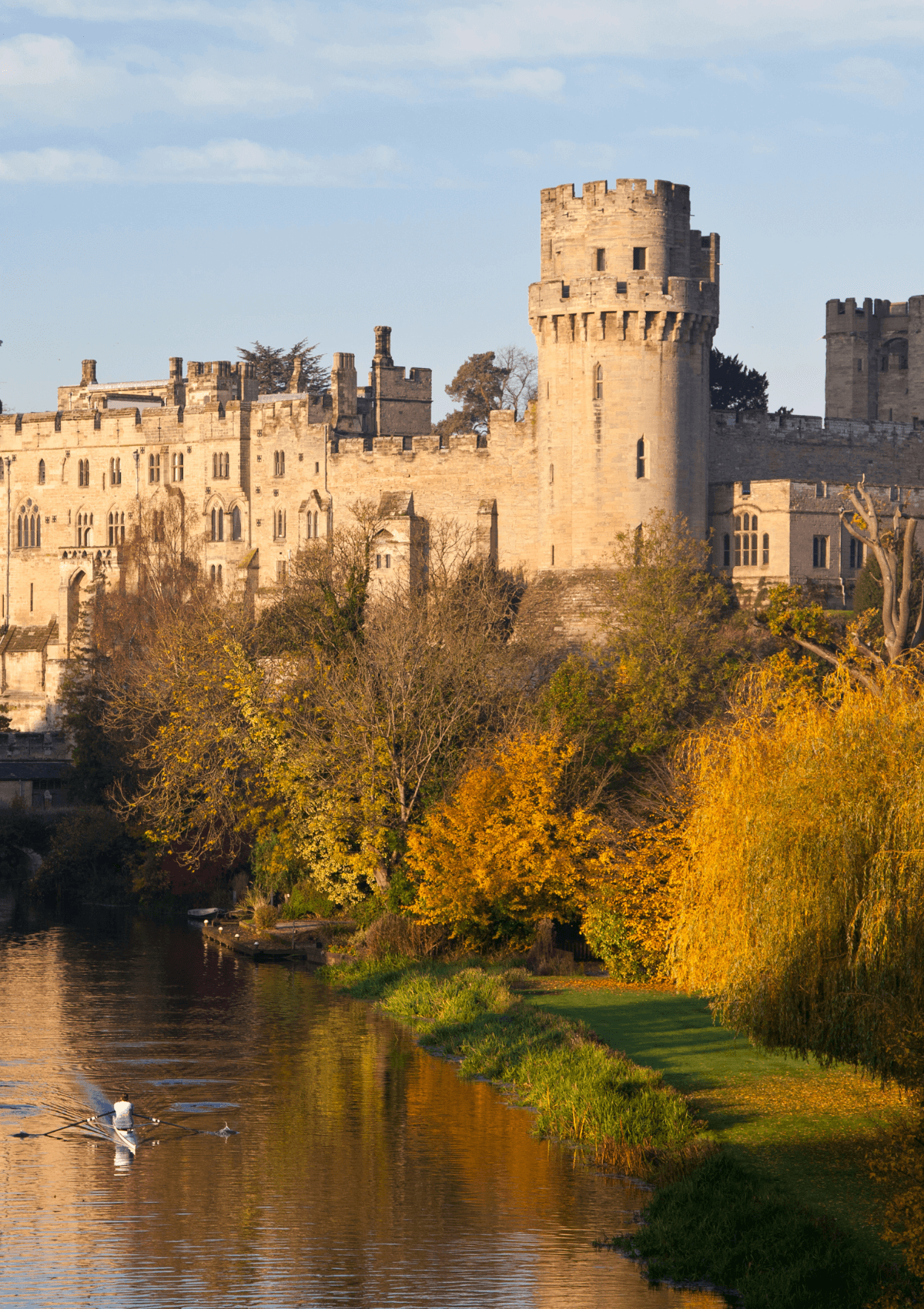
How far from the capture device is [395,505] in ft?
224

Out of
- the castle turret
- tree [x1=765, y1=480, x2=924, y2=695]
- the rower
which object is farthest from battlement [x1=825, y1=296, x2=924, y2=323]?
the rower

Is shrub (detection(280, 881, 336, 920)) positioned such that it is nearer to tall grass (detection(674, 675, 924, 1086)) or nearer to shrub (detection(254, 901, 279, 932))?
shrub (detection(254, 901, 279, 932))

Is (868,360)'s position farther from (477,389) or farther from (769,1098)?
(769,1098)

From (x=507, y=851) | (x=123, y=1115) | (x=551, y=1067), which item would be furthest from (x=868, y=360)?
(x=123, y=1115)

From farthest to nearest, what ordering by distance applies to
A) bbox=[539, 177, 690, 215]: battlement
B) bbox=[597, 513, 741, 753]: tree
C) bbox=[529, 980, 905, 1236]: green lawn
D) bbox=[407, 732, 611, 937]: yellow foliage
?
bbox=[539, 177, 690, 215]: battlement → bbox=[597, 513, 741, 753]: tree → bbox=[407, 732, 611, 937]: yellow foliage → bbox=[529, 980, 905, 1236]: green lawn

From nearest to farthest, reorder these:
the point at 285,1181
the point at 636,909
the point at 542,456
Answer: the point at 285,1181, the point at 636,909, the point at 542,456

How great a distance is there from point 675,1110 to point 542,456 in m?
39.6

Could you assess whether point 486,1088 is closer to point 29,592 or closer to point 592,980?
point 592,980

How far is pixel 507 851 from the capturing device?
127 ft

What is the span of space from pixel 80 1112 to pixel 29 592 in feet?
197

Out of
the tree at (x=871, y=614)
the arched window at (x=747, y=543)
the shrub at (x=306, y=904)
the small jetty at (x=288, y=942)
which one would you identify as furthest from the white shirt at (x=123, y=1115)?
the arched window at (x=747, y=543)

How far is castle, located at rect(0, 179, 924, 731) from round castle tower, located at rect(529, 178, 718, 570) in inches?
2.2

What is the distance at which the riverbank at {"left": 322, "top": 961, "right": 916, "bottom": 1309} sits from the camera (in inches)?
794

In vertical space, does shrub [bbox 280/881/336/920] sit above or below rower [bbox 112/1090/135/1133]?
below
